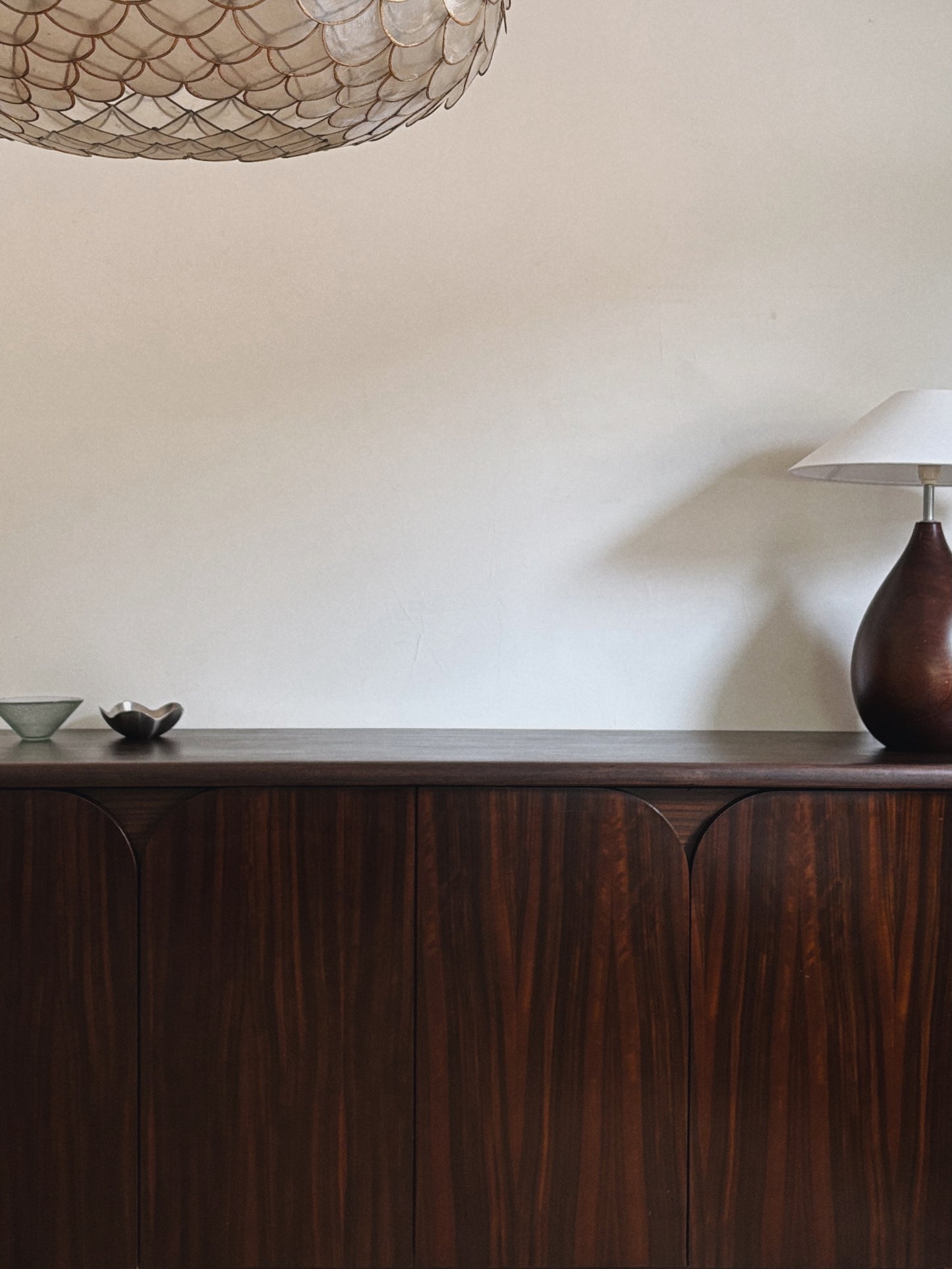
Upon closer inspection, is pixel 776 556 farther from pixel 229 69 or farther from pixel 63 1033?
pixel 63 1033

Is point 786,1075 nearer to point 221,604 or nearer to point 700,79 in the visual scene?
point 221,604

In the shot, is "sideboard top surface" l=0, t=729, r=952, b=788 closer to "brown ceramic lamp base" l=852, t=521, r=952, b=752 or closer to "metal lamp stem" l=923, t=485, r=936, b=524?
"brown ceramic lamp base" l=852, t=521, r=952, b=752

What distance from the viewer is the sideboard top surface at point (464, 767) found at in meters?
1.44

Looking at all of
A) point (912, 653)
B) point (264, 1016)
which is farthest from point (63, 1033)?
point (912, 653)

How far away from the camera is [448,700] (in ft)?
6.28

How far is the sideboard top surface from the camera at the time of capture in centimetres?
144

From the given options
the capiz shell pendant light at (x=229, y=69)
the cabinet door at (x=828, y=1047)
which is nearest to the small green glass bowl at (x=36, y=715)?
the capiz shell pendant light at (x=229, y=69)

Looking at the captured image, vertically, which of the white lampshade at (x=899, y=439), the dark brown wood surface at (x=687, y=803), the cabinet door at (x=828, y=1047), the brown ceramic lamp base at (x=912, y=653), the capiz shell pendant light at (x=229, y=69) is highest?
the capiz shell pendant light at (x=229, y=69)

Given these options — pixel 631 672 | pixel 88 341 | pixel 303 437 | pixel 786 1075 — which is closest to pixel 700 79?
pixel 303 437

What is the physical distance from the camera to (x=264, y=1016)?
1.45 metres

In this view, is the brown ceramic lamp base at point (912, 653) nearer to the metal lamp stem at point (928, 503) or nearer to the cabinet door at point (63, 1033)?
the metal lamp stem at point (928, 503)

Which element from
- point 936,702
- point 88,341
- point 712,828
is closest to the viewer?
point 712,828

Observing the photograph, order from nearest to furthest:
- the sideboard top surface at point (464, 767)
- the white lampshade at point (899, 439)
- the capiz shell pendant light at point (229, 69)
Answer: the capiz shell pendant light at point (229, 69), the sideboard top surface at point (464, 767), the white lampshade at point (899, 439)

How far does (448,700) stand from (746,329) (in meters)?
0.94
